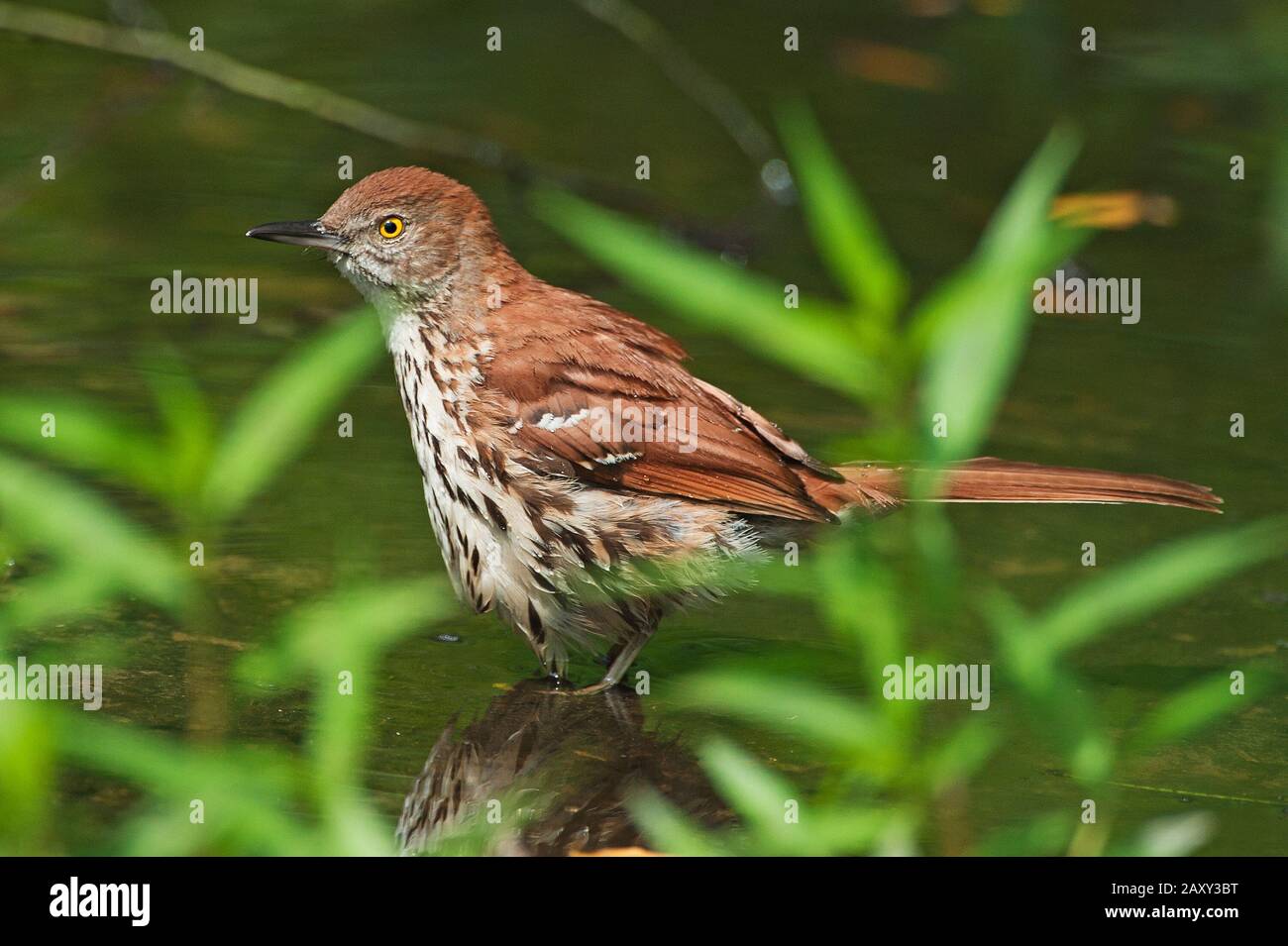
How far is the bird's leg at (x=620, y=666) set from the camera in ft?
17.2

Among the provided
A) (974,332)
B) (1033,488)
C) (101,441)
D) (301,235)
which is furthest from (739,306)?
(301,235)

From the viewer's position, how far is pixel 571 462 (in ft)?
16.3

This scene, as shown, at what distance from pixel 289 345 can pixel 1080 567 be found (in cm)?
305

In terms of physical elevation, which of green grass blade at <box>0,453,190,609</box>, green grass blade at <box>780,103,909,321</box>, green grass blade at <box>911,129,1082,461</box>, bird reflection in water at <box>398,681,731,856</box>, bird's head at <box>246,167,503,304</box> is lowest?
bird reflection in water at <box>398,681,731,856</box>

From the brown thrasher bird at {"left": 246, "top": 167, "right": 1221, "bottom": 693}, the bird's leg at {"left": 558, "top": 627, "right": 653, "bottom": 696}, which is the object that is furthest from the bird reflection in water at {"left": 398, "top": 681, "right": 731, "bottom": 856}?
the brown thrasher bird at {"left": 246, "top": 167, "right": 1221, "bottom": 693}

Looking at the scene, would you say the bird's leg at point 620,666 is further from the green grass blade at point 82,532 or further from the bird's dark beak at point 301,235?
the green grass blade at point 82,532

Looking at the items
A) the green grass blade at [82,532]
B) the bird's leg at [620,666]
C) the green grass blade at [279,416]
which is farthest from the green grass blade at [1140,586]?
the bird's leg at [620,666]

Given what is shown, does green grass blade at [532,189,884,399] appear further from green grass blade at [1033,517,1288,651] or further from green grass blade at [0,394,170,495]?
green grass blade at [0,394,170,495]

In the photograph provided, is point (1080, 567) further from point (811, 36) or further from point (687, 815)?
point (811, 36)

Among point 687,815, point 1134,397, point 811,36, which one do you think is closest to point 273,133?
point 811,36

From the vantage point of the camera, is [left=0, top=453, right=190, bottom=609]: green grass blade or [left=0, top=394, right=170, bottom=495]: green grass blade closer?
[left=0, top=394, right=170, bottom=495]: green grass blade

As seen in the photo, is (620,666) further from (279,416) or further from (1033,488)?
(279,416)

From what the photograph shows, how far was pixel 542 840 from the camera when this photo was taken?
427 cm

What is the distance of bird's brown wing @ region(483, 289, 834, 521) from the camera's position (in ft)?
16.3
